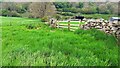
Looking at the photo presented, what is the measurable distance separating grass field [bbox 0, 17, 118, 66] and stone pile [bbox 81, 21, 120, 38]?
Answer: 0.21ft

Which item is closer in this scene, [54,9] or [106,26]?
[54,9]

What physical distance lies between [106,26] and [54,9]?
574mm

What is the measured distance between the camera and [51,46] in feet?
8.31

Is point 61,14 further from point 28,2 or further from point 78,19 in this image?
point 28,2

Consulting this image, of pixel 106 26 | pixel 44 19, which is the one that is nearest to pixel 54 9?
pixel 44 19

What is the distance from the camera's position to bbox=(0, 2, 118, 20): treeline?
252 centimetres

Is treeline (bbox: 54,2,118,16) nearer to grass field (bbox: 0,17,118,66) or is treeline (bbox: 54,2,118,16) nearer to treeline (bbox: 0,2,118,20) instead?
treeline (bbox: 0,2,118,20)

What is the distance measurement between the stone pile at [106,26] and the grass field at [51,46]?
0.06 metres

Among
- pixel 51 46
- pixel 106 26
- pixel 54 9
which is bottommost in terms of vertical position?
pixel 51 46

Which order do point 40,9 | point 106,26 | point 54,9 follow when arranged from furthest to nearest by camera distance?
point 106,26 < point 54,9 < point 40,9

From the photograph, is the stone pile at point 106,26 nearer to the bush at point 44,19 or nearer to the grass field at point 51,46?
the grass field at point 51,46

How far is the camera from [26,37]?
2.56 m

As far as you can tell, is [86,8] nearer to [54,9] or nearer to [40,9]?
[54,9]

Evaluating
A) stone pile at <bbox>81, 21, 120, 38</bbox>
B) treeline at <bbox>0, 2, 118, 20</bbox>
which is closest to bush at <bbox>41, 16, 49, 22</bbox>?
treeline at <bbox>0, 2, 118, 20</bbox>
